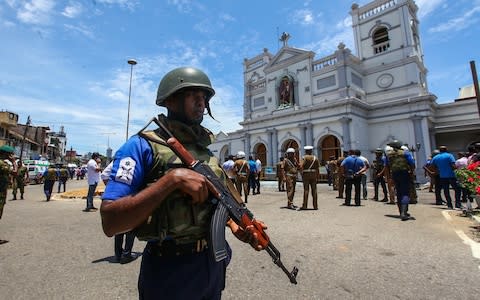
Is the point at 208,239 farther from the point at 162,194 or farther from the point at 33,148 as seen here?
the point at 33,148

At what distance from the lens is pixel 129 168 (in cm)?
115

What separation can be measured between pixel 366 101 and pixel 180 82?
75.3 feet

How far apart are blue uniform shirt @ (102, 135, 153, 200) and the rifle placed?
0.14 metres

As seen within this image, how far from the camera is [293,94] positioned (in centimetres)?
2283

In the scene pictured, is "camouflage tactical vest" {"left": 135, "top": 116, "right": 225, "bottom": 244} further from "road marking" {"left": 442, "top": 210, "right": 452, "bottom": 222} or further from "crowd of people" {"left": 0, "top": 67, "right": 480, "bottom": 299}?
"road marking" {"left": 442, "top": 210, "right": 452, "bottom": 222}

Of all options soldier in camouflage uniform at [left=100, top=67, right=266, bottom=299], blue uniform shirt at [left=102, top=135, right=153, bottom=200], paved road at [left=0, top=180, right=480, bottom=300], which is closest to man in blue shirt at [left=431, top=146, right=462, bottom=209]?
paved road at [left=0, top=180, right=480, bottom=300]

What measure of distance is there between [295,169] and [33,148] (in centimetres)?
4552

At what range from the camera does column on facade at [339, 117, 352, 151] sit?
18.5m

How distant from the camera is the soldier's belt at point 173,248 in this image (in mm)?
1259

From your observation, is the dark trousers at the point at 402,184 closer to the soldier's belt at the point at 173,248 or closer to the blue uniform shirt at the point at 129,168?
the soldier's belt at the point at 173,248

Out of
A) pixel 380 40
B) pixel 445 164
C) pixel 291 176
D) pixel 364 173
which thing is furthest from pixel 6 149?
pixel 380 40

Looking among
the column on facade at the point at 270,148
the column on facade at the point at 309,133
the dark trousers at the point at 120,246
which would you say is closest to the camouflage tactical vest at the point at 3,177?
the dark trousers at the point at 120,246

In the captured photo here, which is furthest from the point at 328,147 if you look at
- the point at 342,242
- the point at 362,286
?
the point at 362,286

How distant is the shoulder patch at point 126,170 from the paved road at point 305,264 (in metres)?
1.87
